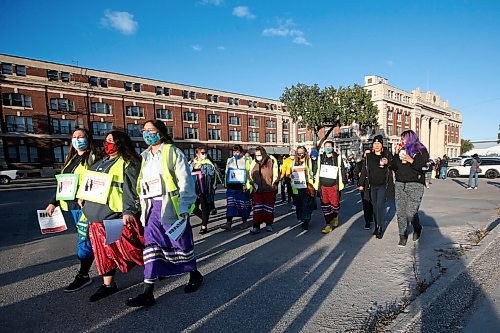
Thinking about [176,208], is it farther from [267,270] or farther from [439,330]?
[439,330]

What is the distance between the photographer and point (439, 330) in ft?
7.84

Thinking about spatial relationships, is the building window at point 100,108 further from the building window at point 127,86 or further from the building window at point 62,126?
the building window at point 127,86

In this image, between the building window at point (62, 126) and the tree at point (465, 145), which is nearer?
the building window at point (62, 126)

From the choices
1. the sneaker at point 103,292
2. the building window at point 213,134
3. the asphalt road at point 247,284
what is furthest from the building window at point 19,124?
the sneaker at point 103,292

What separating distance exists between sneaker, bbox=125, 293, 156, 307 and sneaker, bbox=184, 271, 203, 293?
424mm

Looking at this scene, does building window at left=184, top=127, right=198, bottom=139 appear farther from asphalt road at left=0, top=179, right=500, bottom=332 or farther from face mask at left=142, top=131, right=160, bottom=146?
face mask at left=142, top=131, right=160, bottom=146

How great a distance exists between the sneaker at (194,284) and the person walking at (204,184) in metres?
2.67

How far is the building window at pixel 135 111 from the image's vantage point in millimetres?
41938

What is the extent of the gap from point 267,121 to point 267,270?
2152 inches

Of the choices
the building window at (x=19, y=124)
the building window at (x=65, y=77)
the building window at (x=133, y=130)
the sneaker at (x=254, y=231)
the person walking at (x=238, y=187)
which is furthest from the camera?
the building window at (x=133, y=130)

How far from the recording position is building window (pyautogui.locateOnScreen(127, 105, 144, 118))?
138 feet

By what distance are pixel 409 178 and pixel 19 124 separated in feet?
139

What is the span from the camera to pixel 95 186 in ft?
10.3

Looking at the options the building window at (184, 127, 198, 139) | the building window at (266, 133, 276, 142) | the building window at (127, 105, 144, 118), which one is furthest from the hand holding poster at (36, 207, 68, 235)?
the building window at (266, 133, 276, 142)
